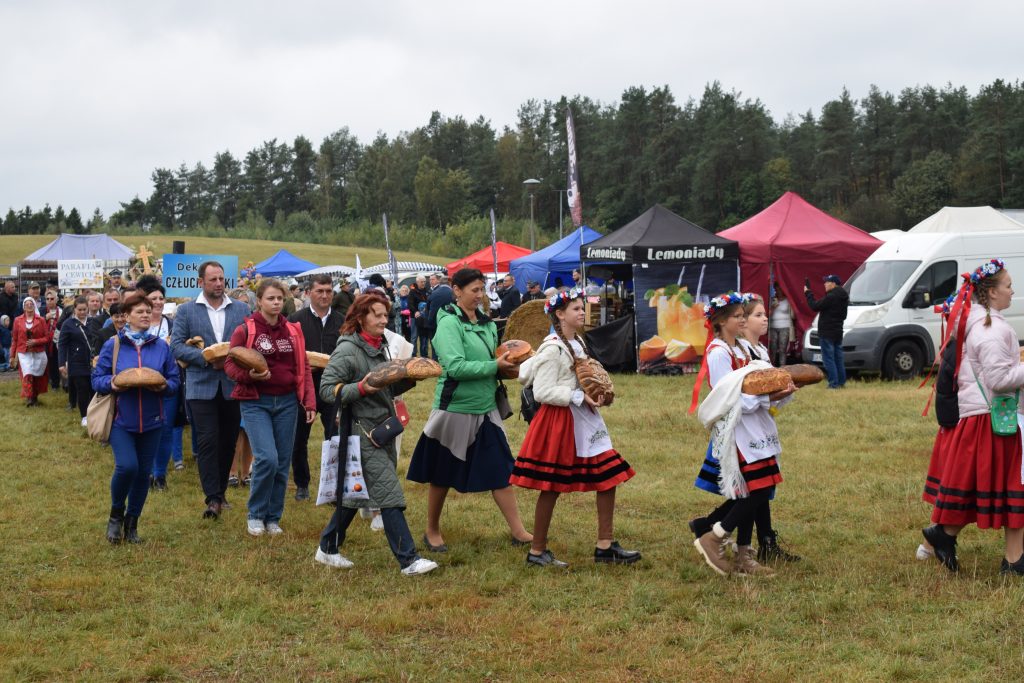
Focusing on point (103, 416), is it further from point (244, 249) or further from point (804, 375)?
point (244, 249)

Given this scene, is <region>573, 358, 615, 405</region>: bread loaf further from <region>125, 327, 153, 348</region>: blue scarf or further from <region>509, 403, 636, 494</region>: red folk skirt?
<region>125, 327, 153, 348</region>: blue scarf

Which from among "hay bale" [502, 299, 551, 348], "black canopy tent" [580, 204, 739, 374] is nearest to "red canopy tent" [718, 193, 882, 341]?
"black canopy tent" [580, 204, 739, 374]

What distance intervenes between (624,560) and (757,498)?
104cm

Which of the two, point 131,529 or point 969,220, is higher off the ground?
point 969,220

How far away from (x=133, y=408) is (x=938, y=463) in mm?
5412

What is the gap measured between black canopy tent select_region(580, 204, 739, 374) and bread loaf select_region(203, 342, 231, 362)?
39.0 ft

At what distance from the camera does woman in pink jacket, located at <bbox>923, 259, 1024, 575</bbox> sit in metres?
5.78

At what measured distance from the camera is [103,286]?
2128cm

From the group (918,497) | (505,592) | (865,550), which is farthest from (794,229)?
(505,592)

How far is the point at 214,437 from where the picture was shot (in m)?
8.07

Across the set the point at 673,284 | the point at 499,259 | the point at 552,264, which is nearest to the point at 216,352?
the point at 673,284

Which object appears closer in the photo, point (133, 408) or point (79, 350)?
point (133, 408)

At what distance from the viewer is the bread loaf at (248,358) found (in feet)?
23.3

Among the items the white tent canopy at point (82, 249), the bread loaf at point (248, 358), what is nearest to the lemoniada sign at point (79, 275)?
the white tent canopy at point (82, 249)
